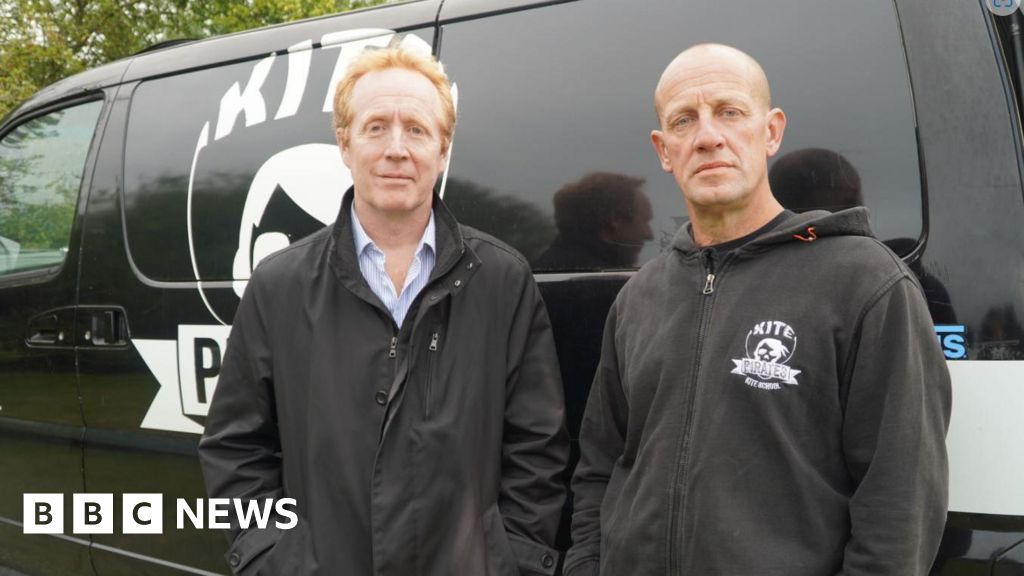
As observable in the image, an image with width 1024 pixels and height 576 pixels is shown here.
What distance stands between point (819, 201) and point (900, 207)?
6.1 inches

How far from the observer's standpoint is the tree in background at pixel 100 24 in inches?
478

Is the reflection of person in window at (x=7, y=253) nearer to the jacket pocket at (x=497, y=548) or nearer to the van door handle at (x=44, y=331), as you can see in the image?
the van door handle at (x=44, y=331)

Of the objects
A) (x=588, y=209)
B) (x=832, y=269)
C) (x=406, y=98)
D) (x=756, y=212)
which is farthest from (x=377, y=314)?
(x=832, y=269)

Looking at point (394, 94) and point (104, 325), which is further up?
point (394, 94)

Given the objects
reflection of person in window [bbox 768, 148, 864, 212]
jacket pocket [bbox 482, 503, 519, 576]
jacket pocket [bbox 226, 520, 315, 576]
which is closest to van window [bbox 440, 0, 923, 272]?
reflection of person in window [bbox 768, 148, 864, 212]

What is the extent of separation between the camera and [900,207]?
1.74 meters

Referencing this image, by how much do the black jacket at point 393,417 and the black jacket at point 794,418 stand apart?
0.33 metres

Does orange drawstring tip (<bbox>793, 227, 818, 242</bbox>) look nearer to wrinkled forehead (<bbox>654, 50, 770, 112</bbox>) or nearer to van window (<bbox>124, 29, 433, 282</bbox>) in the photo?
wrinkled forehead (<bbox>654, 50, 770, 112</bbox>)

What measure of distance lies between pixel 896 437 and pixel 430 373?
0.85m

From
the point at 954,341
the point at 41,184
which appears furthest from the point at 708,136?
the point at 41,184

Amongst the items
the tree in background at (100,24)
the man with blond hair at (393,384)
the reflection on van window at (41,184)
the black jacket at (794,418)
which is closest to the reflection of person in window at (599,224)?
the man with blond hair at (393,384)

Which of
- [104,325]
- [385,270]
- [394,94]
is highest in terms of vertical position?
[394,94]

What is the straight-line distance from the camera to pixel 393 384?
1744 mm

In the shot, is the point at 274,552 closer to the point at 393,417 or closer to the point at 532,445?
the point at 393,417
